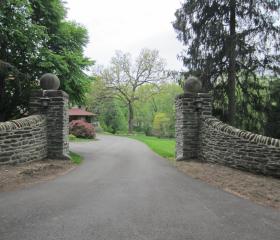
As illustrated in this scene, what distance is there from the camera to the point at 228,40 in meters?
14.8

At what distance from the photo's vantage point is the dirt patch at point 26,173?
23.7 feet

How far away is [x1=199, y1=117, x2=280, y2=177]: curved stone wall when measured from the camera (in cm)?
890

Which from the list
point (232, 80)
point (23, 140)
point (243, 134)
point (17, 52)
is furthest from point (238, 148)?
point (17, 52)

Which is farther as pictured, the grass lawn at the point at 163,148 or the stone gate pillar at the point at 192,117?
the grass lawn at the point at 163,148

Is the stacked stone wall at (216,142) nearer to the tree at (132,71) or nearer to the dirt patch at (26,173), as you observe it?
the dirt patch at (26,173)

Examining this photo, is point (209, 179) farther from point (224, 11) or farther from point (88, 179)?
point (224, 11)

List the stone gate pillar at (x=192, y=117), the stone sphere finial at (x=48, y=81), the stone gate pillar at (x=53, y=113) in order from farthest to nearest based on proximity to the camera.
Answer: the stone gate pillar at (x=192, y=117), the stone sphere finial at (x=48, y=81), the stone gate pillar at (x=53, y=113)

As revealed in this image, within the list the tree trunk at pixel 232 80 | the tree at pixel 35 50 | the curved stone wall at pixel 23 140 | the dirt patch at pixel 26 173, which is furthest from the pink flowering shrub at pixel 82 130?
the dirt patch at pixel 26 173

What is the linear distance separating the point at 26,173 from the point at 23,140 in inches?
71.9

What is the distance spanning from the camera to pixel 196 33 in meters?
15.7

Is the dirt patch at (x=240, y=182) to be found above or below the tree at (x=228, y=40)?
below

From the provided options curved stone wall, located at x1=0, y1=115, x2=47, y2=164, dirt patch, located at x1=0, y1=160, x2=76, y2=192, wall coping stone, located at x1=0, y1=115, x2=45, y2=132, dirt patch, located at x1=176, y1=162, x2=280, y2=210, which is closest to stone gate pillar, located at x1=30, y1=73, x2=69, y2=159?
curved stone wall, located at x1=0, y1=115, x2=47, y2=164

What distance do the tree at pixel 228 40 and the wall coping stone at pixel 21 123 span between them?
8.27 meters

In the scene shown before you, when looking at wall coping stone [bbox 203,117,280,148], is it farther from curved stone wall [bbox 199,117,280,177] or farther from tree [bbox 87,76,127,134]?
tree [bbox 87,76,127,134]
